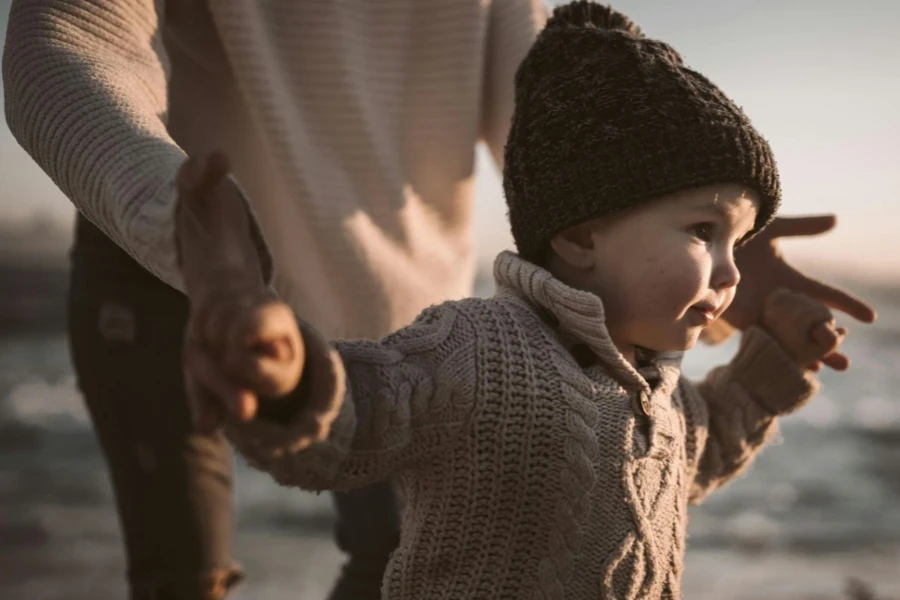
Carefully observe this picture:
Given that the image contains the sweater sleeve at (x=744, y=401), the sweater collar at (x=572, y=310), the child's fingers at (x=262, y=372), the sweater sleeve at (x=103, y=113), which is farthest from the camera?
the sweater sleeve at (x=744, y=401)

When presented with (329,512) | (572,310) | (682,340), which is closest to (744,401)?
(682,340)

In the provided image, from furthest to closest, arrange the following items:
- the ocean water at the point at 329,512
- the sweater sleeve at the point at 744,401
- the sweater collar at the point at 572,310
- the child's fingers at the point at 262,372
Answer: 1. the ocean water at the point at 329,512
2. the sweater sleeve at the point at 744,401
3. the sweater collar at the point at 572,310
4. the child's fingers at the point at 262,372

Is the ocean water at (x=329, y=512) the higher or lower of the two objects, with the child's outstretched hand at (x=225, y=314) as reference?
lower

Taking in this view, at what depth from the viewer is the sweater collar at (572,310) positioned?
103 centimetres

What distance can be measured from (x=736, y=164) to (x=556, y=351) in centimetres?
29

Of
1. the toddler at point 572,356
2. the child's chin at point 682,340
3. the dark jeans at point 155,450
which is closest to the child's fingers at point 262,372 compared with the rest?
the toddler at point 572,356

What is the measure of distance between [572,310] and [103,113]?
0.53 metres

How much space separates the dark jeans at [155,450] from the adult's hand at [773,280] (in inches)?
23.6

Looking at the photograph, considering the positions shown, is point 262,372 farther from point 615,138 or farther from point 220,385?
point 615,138

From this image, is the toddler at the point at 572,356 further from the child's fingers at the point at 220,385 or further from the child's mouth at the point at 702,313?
the child's fingers at the point at 220,385

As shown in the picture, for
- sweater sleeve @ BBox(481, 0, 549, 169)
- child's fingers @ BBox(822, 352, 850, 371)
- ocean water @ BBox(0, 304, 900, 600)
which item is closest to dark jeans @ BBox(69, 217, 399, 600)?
sweater sleeve @ BBox(481, 0, 549, 169)

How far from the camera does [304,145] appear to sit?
1379 millimetres

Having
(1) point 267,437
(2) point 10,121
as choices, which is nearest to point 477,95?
(2) point 10,121

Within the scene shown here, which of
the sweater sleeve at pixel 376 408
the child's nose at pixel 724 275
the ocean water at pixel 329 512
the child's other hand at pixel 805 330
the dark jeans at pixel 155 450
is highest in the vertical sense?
A: the child's nose at pixel 724 275
